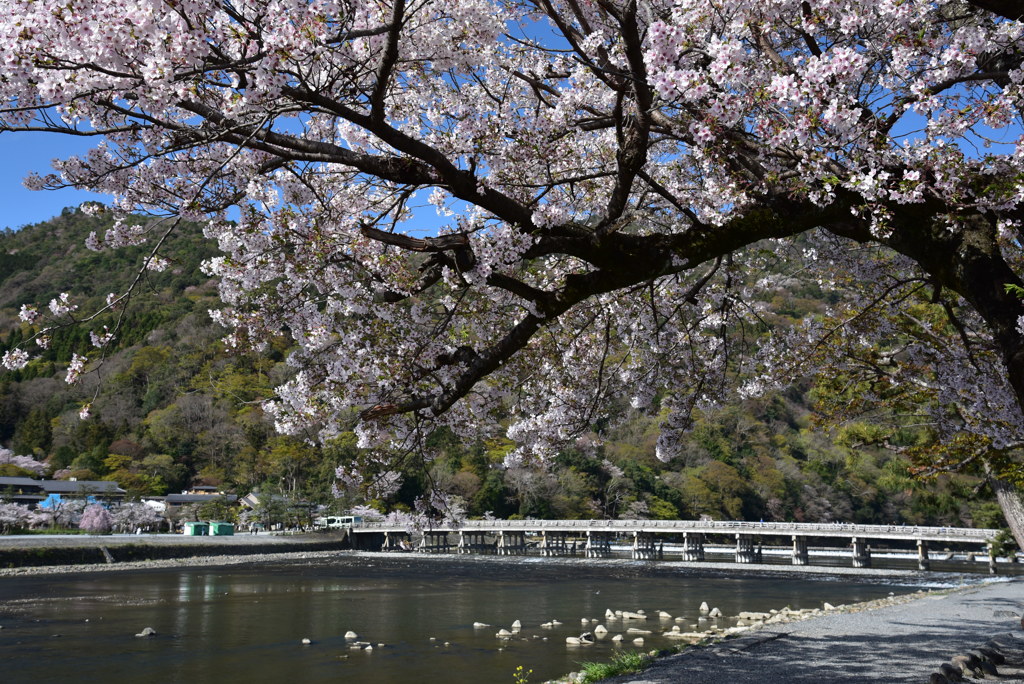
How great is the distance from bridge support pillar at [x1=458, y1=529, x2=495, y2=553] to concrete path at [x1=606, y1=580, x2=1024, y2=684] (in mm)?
43872

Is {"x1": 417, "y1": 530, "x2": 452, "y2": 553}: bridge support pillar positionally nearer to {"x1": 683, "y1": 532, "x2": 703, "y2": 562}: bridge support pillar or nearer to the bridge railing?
the bridge railing

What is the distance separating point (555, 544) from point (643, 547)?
34.6 ft

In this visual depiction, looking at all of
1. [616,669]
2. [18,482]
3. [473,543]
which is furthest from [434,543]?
[616,669]

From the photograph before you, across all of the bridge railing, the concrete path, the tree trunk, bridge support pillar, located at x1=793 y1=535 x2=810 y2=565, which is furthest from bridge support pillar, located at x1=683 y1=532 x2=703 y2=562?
the tree trunk

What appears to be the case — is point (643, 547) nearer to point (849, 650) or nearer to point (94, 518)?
point (94, 518)

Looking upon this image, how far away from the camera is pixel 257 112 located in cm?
374

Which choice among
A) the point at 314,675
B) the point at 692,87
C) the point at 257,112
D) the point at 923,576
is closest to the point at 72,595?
the point at 314,675

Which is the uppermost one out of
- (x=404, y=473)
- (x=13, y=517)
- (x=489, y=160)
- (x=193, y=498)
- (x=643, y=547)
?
(x=489, y=160)

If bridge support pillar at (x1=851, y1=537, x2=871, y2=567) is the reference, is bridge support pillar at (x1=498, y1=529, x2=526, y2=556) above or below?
below

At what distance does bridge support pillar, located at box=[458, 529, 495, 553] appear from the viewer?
179 feet

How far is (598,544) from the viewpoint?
164ft

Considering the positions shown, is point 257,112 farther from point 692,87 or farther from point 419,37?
point 692,87

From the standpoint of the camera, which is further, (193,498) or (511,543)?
(511,543)

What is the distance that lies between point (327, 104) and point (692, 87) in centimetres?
174
